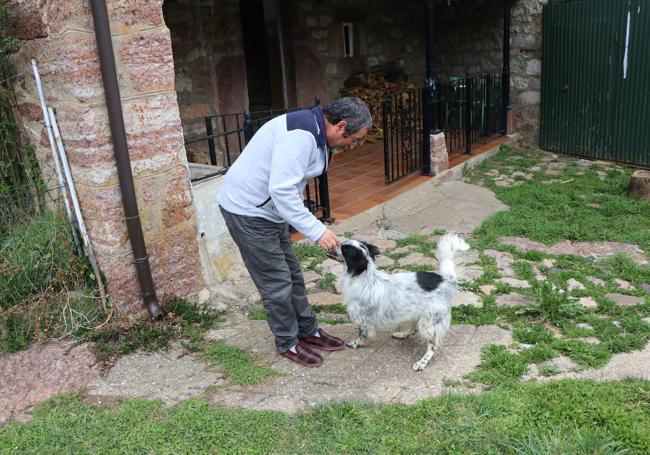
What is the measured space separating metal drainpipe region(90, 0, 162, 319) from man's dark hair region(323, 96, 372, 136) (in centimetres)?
138

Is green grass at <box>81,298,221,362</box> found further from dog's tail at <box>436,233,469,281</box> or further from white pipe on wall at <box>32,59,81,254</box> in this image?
dog's tail at <box>436,233,469,281</box>

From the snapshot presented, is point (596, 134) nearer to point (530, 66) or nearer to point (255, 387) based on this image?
point (530, 66)

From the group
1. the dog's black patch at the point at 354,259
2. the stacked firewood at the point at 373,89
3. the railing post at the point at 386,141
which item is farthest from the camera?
the stacked firewood at the point at 373,89

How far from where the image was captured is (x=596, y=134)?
8.34 metres

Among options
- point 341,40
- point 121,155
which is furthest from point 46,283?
point 341,40

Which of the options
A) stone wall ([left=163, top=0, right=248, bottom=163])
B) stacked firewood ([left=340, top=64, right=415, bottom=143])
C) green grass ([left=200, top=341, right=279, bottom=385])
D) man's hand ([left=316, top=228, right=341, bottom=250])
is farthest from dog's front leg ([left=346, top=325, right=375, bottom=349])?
stacked firewood ([left=340, top=64, right=415, bottom=143])

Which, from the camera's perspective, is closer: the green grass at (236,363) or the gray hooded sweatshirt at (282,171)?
the gray hooded sweatshirt at (282,171)

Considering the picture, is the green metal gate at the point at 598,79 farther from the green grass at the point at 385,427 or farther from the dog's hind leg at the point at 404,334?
the green grass at the point at 385,427

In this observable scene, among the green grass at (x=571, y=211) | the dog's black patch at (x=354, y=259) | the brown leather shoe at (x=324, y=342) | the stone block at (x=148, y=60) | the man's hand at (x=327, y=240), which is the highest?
the stone block at (x=148, y=60)

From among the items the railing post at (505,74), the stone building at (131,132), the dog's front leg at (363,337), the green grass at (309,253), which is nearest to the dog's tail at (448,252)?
the dog's front leg at (363,337)

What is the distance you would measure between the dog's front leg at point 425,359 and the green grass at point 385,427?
39 centimetres

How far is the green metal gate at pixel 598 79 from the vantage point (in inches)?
302

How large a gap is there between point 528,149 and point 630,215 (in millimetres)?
3368

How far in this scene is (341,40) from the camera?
9258mm
